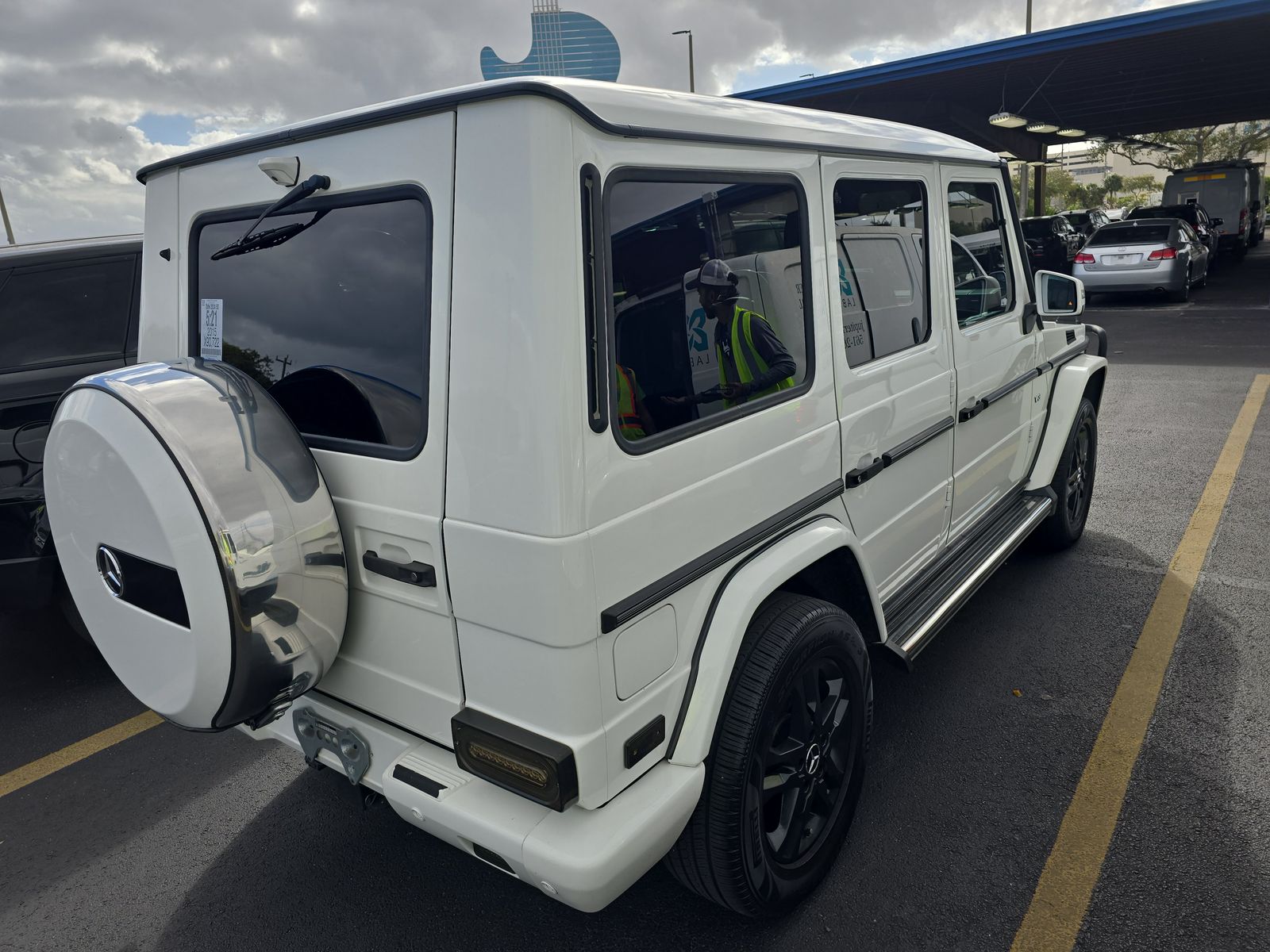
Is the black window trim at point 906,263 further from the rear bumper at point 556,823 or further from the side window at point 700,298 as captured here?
the rear bumper at point 556,823

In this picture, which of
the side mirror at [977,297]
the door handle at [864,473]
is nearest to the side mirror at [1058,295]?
the side mirror at [977,297]

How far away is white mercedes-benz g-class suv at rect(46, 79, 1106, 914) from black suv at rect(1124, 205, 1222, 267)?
1740 centimetres

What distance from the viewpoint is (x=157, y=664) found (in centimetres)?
202

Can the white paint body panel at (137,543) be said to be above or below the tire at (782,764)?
above

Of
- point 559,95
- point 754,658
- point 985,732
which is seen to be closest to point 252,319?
point 559,95

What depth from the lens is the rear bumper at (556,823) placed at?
175 cm

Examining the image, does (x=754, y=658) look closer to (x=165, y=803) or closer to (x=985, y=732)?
(x=985, y=732)

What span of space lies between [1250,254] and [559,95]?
31.6 meters

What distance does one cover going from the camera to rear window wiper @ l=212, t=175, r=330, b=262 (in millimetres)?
1980

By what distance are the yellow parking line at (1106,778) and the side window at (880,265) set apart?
5.02ft

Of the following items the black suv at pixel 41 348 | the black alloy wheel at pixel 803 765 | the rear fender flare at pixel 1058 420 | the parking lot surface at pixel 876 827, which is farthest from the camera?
the rear fender flare at pixel 1058 420

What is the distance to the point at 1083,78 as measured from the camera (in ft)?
55.8

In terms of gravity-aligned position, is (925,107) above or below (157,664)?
above

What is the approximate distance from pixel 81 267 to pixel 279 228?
260 cm
